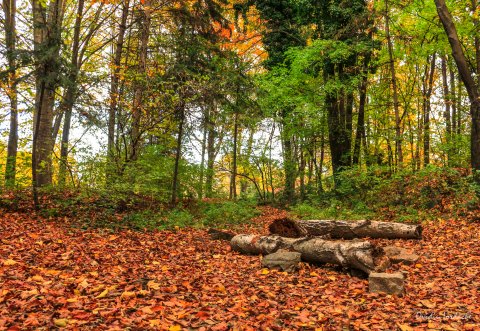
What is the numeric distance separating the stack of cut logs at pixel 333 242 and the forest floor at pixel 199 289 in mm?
255

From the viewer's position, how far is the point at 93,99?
921 cm

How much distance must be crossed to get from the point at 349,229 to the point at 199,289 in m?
4.80

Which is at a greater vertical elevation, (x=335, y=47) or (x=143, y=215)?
(x=335, y=47)

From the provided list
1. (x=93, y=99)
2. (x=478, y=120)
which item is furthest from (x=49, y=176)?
(x=478, y=120)

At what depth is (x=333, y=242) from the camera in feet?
20.5

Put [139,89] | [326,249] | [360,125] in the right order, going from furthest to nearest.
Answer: [360,125] → [139,89] → [326,249]

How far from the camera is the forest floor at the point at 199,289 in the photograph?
11.9 feet

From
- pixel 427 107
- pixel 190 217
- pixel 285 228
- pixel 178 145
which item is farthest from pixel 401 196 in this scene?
pixel 427 107

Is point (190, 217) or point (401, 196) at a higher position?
point (401, 196)

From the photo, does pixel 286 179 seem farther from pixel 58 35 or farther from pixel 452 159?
pixel 58 35

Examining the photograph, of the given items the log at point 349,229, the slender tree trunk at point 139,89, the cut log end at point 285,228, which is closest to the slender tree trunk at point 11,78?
the slender tree trunk at point 139,89

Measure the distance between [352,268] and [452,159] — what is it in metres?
11.2

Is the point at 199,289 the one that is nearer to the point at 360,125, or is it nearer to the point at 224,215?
the point at 224,215

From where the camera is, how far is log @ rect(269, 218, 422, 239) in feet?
26.0
